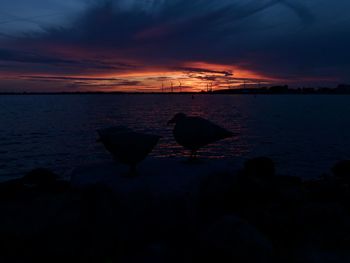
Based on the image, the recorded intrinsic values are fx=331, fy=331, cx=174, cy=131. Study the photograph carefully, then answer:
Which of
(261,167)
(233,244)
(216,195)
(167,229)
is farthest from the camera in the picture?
(261,167)

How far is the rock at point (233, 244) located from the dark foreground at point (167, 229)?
0.06 feet

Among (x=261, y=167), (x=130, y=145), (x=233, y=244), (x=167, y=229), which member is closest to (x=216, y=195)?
(x=167, y=229)

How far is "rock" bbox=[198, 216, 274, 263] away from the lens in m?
5.98

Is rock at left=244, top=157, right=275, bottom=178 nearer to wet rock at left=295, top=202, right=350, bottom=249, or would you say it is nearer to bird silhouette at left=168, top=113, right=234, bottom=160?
wet rock at left=295, top=202, right=350, bottom=249

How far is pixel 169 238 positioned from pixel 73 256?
2.07m

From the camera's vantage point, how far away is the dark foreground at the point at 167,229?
20.9 ft

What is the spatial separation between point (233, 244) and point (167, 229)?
185 cm

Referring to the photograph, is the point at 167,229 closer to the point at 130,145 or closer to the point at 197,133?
the point at 130,145

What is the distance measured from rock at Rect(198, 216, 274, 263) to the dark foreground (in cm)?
→ 2

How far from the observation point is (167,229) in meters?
7.48

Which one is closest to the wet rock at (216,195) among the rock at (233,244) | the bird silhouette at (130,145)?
the rock at (233,244)

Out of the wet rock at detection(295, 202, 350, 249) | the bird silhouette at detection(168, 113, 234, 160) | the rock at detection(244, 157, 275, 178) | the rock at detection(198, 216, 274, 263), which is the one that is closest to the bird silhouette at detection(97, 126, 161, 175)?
the bird silhouette at detection(168, 113, 234, 160)

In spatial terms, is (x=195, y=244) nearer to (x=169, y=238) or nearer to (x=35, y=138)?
(x=169, y=238)

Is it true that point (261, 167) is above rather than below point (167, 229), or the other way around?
below
